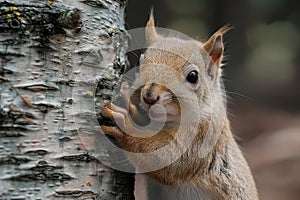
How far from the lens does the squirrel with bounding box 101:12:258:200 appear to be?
180 centimetres

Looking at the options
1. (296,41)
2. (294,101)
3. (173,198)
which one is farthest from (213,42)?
(296,41)

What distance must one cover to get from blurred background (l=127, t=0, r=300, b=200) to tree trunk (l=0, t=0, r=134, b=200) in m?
5.31

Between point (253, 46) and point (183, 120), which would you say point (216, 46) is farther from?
point (253, 46)

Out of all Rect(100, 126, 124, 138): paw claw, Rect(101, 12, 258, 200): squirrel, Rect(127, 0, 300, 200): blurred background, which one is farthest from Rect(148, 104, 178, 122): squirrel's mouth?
Rect(127, 0, 300, 200): blurred background

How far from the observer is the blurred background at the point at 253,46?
8.12m

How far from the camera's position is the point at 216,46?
2.10 m

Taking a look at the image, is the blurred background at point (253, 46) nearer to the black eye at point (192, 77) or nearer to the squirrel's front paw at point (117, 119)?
the black eye at point (192, 77)

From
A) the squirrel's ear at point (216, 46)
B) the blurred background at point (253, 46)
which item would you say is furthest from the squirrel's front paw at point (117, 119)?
the blurred background at point (253, 46)

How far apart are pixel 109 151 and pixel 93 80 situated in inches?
10.1

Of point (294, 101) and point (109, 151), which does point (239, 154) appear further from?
point (294, 101)

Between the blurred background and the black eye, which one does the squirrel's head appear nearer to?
the black eye

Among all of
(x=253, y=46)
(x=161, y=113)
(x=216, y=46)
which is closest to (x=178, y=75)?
(x=161, y=113)

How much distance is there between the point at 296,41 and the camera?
10484 mm

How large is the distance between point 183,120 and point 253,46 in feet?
27.7
